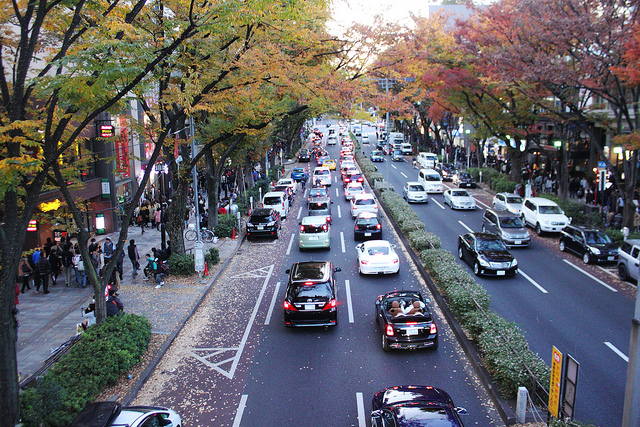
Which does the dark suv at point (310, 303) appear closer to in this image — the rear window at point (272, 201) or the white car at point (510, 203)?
the rear window at point (272, 201)

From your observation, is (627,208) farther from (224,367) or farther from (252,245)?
(224,367)

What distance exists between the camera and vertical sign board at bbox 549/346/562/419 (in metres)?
8.02

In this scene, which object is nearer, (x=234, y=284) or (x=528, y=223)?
(x=234, y=284)

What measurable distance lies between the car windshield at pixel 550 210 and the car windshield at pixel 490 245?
7.80 m

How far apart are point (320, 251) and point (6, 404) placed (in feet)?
53.7

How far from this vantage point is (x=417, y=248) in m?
21.7

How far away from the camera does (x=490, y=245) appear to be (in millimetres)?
19938

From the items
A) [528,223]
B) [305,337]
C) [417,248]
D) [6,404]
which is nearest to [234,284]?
[305,337]

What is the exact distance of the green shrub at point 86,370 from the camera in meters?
8.80

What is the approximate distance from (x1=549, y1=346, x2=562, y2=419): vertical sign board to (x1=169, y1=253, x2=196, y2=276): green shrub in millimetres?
14548

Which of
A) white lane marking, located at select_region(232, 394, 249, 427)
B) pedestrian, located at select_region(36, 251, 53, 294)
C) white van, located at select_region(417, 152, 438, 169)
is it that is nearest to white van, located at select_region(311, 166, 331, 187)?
white van, located at select_region(417, 152, 438, 169)

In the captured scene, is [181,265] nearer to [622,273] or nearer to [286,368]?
[286,368]

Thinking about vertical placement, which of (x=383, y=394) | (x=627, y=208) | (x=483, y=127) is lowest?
(x=383, y=394)

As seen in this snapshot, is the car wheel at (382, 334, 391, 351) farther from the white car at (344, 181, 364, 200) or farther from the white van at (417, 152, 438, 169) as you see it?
the white van at (417, 152, 438, 169)
